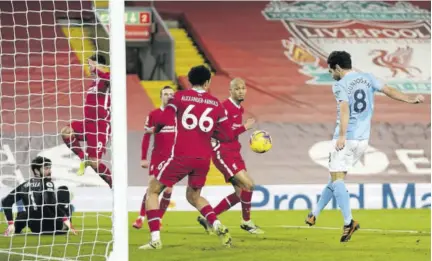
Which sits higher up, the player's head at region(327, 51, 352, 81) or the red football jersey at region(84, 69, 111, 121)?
the player's head at region(327, 51, 352, 81)

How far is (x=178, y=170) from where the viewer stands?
8047 mm

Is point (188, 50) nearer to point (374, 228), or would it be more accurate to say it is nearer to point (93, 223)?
point (93, 223)

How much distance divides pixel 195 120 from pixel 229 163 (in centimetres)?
159

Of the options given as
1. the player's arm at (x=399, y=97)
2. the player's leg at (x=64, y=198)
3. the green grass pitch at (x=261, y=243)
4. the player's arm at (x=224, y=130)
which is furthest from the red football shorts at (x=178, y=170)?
the player's leg at (x=64, y=198)

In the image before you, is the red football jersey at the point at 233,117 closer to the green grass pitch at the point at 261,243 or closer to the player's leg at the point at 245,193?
the player's leg at the point at 245,193

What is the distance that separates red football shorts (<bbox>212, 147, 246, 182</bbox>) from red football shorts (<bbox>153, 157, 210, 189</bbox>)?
1.39 meters

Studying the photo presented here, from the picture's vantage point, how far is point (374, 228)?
1082 cm

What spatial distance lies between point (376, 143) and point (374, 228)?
213 inches

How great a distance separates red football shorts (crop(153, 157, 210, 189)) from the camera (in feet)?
26.3

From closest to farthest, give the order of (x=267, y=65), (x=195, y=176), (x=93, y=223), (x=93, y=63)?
1. (x=195, y=176)
2. (x=93, y=63)
3. (x=93, y=223)
4. (x=267, y=65)

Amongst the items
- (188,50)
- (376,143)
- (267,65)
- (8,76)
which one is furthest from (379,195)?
(8,76)

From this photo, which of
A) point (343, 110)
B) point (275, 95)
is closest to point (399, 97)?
point (343, 110)

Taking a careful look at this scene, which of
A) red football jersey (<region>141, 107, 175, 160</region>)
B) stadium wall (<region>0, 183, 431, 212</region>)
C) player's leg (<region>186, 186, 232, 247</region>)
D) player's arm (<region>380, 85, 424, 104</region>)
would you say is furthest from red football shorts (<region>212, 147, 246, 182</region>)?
stadium wall (<region>0, 183, 431, 212</region>)

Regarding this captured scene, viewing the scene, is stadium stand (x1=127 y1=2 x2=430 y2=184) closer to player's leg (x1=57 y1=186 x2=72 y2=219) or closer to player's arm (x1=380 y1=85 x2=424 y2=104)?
player's leg (x1=57 y1=186 x2=72 y2=219)
